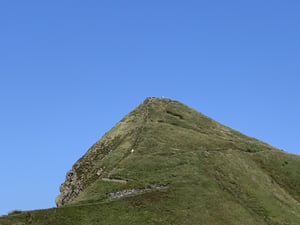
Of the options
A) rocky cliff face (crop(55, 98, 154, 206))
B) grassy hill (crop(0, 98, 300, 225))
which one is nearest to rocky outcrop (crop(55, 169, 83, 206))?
rocky cliff face (crop(55, 98, 154, 206))

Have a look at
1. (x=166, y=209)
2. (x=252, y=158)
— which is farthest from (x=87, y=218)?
(x=252, y=158)

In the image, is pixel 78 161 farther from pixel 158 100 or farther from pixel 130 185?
pixel 130 185

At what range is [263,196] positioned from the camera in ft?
346

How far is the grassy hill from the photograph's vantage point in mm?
86562

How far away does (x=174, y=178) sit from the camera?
10412cm

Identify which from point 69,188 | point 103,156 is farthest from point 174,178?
point 69,188

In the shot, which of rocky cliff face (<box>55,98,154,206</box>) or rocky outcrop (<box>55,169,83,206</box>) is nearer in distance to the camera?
rocky cliff face (<box>55,98,154,206</box>)

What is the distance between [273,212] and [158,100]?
68788 millimetres

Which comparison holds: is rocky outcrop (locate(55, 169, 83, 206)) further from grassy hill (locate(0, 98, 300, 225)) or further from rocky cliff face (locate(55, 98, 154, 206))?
grassy hill (locate(0, 98, 300, 225))

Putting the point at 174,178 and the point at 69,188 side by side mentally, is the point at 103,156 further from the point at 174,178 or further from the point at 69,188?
the point at 174,178

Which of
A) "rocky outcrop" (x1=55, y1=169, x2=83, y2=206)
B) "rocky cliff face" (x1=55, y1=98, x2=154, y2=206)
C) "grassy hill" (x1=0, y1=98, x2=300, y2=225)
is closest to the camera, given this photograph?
"grassy hill" (x1=0, y1=98, x2=300, y2=225)

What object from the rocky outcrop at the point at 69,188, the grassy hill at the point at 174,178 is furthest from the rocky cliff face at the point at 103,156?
the grassy hill at the point at 174,178

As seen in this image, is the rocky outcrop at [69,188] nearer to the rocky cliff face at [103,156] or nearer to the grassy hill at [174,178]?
the rocky cliff face at [103,156]

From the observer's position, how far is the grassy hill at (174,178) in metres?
86.6
